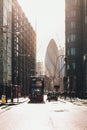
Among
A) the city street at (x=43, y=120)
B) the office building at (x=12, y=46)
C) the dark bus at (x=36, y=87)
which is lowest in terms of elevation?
the city street at (x=43, y=120)

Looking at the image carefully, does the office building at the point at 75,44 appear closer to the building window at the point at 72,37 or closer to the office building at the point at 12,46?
the building window at the point at 72,37

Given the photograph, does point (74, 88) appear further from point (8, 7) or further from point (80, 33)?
point (8, 7)

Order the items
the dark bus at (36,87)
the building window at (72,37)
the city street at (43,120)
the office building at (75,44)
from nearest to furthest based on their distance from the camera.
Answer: the city street at (43,120) → the dark bus at (36,87) → the office building at (75,44) → the building window at (72,37)

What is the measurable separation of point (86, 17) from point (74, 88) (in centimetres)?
2345

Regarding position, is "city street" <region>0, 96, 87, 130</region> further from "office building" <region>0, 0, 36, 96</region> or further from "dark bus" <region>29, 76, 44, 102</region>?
"dark bus" <region>29, 76, 44, 102</region>

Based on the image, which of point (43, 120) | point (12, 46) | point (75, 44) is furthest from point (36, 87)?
point (75, 44)

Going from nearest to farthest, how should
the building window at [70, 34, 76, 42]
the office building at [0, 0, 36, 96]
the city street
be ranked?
1. the city street
2. the office building at [0, 0, 36, 96]
3. the building window at [70, 34, 76, 42]

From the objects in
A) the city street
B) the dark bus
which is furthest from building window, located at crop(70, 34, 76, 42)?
the city street

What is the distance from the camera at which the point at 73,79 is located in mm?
124812

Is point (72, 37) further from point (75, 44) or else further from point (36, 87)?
point (36, 87)

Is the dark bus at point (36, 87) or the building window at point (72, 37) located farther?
the building window at point (72, 37)

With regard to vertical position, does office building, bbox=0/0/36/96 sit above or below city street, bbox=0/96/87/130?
above

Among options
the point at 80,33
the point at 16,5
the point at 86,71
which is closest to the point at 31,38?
the point at 16,5

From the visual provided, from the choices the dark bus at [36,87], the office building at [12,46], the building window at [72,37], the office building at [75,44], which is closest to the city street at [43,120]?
the office building at [12,46]
